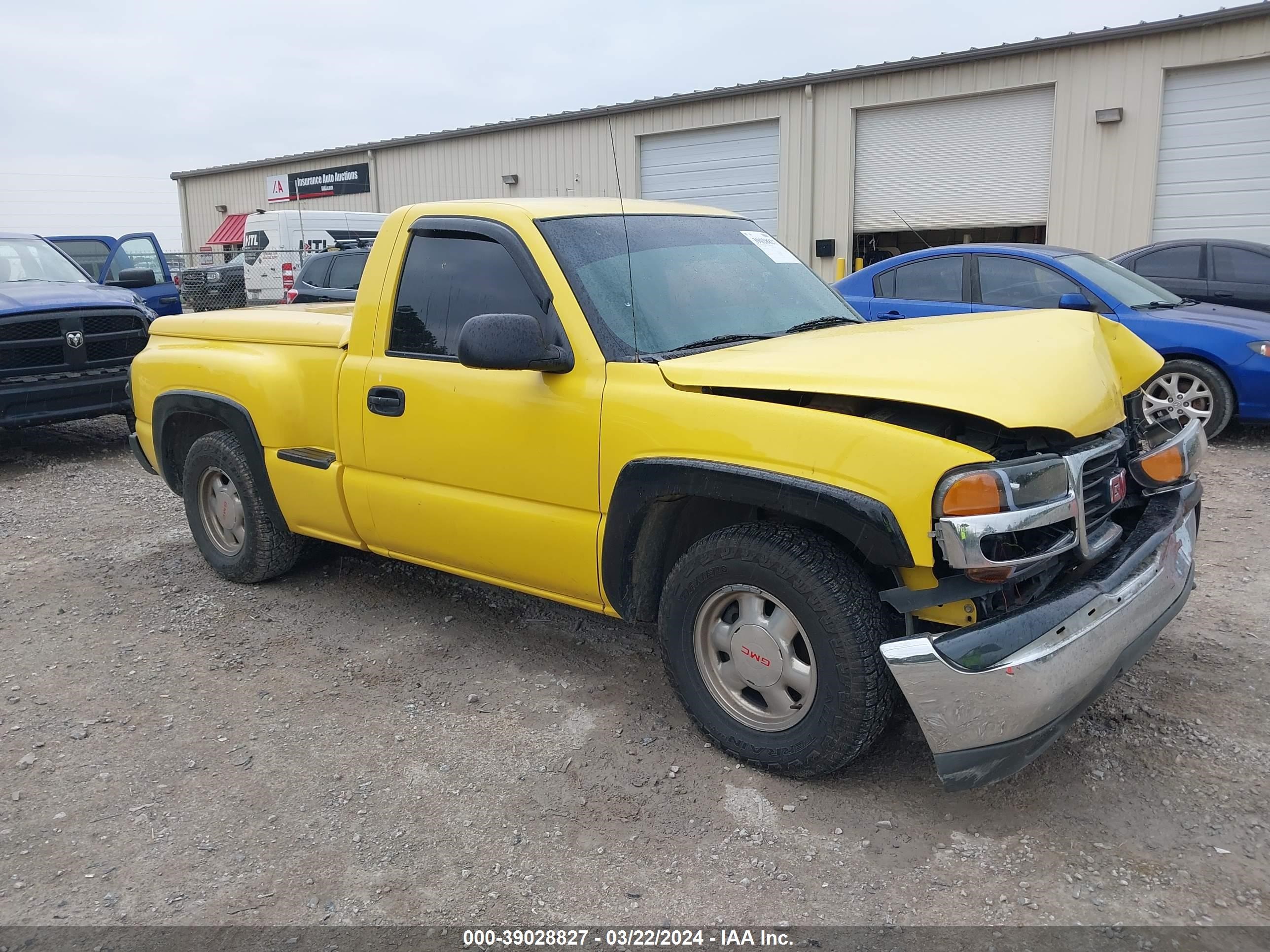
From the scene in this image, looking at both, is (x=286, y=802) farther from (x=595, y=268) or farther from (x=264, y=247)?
(x=264, y=247)

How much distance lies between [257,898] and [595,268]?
92.4 inches

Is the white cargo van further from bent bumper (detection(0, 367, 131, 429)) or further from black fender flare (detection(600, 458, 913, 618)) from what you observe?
black fender flare (detection(600, 458, 913, 618))

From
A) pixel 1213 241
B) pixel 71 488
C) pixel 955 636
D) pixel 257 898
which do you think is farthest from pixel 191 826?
pixel 1213 241

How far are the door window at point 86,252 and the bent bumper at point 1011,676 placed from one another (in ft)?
A: 46.3

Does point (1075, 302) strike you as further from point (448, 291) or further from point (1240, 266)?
point (448, 291)

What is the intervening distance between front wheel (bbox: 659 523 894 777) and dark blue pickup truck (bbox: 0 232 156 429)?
21.6 feet

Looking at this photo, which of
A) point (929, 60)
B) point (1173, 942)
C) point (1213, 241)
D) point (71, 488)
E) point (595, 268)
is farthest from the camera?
point (929, 60)

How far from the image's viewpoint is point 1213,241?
982 centimetres

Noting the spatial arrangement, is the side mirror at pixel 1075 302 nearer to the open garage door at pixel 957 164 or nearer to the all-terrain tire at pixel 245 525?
the all-terrain tire at pixel 245 525

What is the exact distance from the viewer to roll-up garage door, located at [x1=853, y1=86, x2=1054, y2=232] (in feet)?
48.9

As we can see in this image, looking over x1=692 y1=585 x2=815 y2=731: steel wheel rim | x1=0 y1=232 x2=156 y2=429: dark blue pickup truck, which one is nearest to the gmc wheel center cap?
x1=692 y1=585 x2=815 y2=731: steel wheel rim

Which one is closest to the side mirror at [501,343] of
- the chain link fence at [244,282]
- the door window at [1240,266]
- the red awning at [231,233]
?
the door window at [1240,266]

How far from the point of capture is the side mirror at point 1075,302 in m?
7.38

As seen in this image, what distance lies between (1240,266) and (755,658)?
884cm
